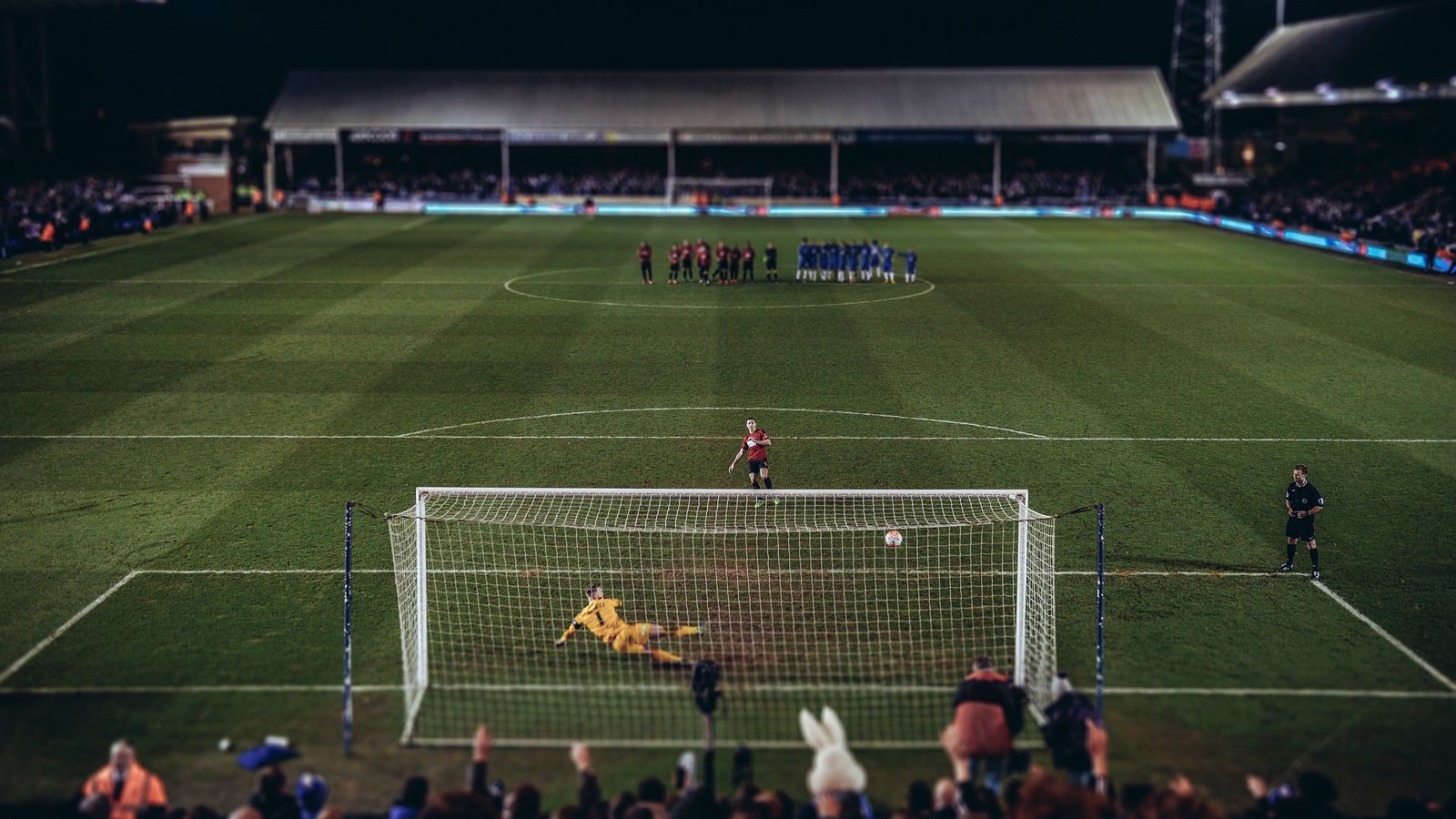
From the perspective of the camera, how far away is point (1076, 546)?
1747 cm

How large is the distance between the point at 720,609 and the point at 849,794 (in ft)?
23.3

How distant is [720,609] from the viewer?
50.8 feet

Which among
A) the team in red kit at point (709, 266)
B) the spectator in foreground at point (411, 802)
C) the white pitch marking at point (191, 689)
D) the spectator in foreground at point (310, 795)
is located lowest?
the white pitch marking at point (191, 689)

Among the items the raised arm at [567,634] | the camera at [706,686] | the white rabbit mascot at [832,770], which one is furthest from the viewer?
the raised arm at [567,634]

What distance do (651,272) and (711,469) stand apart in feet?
73.5

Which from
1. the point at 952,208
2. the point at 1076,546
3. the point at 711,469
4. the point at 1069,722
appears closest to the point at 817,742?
the point at 1069,722

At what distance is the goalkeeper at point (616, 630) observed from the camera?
46.3ft

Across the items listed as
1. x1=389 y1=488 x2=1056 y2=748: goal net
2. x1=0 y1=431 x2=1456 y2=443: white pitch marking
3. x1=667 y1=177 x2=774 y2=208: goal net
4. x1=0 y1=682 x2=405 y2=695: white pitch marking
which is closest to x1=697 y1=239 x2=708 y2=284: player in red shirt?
x1=0 y1=431 x2=1456 y2=443: white pitch marking

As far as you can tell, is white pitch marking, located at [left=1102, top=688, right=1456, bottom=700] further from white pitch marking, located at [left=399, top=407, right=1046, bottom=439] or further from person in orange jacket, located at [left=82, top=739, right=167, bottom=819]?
white pitch marking, located at [left=399, top=407, right=1046, bottom=439]

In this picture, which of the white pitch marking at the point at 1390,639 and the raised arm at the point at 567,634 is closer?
the white pitch marking at the point at 1390,639

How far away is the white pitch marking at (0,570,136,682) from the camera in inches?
536

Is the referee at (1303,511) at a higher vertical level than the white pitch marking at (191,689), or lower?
higher

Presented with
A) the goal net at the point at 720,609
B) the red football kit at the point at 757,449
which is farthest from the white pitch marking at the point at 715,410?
the red football kit at the point at 757,449

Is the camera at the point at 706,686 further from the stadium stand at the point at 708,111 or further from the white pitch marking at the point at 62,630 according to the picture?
the stadium stand at the point at 708,111
